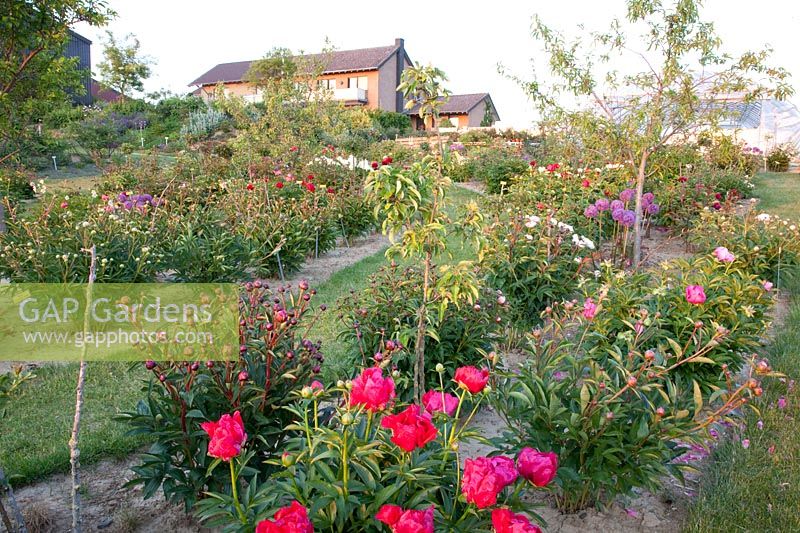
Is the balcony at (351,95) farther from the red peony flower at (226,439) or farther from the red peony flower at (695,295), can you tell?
the red peony flower at (226,439)

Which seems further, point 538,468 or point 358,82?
point 358,82

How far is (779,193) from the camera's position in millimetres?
12234

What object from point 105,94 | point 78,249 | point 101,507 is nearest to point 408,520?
point 101,507

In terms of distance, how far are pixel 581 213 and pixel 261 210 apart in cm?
377

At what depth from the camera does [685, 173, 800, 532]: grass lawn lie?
2.30m

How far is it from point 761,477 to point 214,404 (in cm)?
239

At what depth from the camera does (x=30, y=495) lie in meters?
2.48

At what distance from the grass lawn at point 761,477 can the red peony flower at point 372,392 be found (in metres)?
1.57

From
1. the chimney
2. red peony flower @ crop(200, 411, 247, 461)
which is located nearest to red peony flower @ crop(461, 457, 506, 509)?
red peony flower @ crop(200, 411, 247, 461)

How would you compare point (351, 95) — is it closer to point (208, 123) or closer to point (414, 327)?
point (208, 123)

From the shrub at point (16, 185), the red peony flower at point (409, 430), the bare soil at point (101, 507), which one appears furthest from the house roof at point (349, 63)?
the red peony flower at point (409, 430)

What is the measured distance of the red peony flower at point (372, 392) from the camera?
1.44 m

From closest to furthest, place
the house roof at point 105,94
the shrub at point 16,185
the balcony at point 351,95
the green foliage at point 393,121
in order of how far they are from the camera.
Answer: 1. the shrub at point 16,185
2. the green foliage at point 393,121
3. the house roof at point 105,94
4. the balcony at point 351,95

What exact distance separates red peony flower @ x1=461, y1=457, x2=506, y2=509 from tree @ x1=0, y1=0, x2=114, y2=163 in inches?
169
